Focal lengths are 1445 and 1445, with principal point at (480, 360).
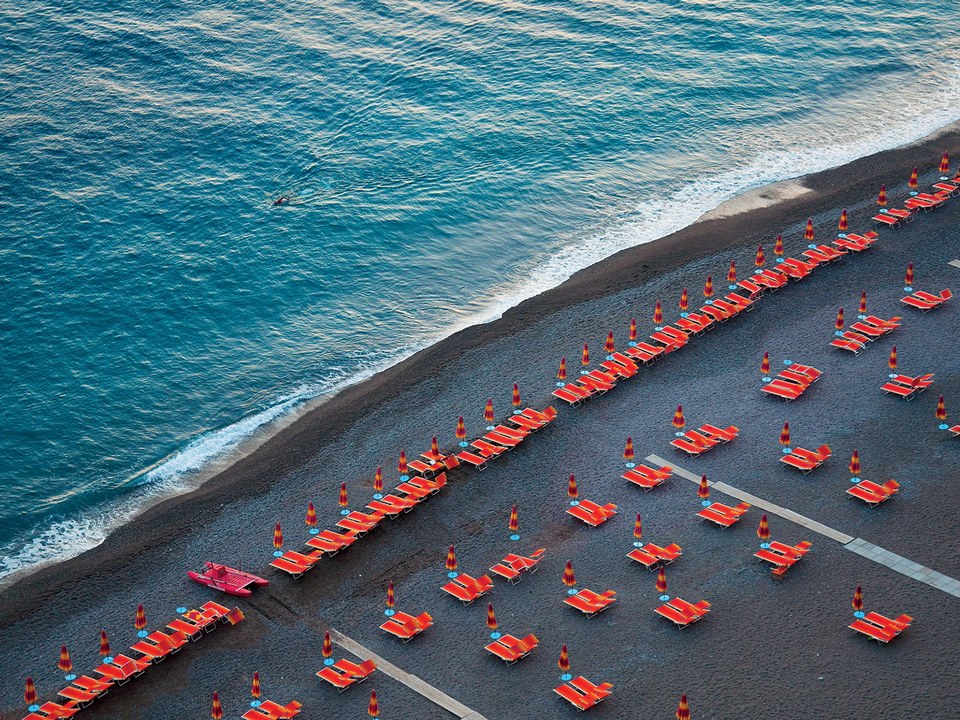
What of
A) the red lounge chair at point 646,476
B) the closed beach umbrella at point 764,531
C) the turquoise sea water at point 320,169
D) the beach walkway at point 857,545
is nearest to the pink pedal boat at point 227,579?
the turquoise sea water at point 320,169

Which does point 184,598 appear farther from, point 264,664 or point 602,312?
point 602,312

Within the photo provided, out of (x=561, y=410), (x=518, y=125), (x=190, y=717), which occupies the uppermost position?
(x=518, y=125)

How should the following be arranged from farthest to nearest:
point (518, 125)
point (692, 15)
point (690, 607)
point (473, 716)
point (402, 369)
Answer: point (692, 15) → point (518, 125) → point (402, 369) → point (690, 607) → point (473, 716)

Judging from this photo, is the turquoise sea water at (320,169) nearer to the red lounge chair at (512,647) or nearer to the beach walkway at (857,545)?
the red lounge chair at (512,647)

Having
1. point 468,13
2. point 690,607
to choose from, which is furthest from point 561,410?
point 468,13

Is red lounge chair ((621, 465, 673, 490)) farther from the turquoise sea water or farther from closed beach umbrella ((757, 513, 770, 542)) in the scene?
the turquoise sea water

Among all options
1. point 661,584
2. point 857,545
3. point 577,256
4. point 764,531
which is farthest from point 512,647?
point 577,256

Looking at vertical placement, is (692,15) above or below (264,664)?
above
